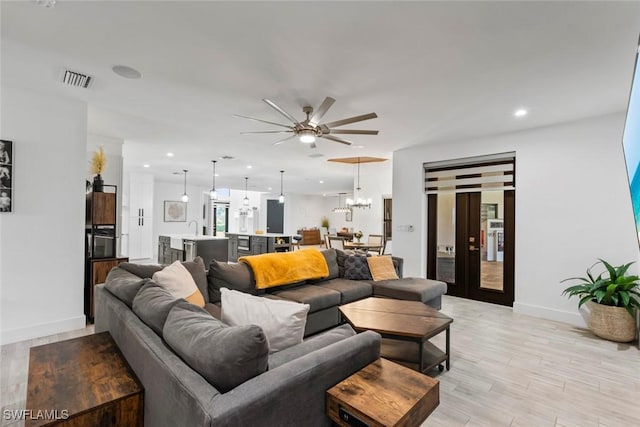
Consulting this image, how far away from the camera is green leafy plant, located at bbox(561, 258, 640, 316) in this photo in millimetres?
3365

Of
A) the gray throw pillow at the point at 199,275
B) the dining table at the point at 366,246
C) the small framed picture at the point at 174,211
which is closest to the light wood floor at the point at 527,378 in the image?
the gray throw pillow at the point at 199,275

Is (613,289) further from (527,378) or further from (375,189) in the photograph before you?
(375,189)

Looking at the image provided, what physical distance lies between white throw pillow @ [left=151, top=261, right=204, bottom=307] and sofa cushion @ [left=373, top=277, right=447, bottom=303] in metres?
2.24

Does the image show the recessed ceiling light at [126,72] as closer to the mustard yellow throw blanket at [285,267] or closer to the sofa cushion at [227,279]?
the sofa cushion at [227,279]

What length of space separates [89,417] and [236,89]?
281 centimetres

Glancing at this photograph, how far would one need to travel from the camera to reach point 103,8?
1.94m

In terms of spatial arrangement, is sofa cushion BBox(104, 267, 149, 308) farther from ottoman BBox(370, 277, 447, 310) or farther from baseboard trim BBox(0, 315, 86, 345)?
ottoman BBox(370, 277, 447, 310)

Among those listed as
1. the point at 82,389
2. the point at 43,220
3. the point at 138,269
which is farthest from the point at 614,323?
the point at 43,220

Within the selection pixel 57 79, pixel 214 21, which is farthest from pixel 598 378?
pixel 57 79

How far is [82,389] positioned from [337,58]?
2698 mm

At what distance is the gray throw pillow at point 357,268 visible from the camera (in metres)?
4.30

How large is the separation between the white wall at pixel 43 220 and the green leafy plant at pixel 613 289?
19.4ft

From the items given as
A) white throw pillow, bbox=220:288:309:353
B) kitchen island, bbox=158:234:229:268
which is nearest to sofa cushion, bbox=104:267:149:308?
white throw pillow, bbox=220:288:309:353

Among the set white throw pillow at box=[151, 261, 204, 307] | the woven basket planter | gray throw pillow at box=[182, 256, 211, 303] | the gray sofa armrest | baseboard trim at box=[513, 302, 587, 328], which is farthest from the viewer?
baseboard trim at box=[513, 302, 587, 328]
